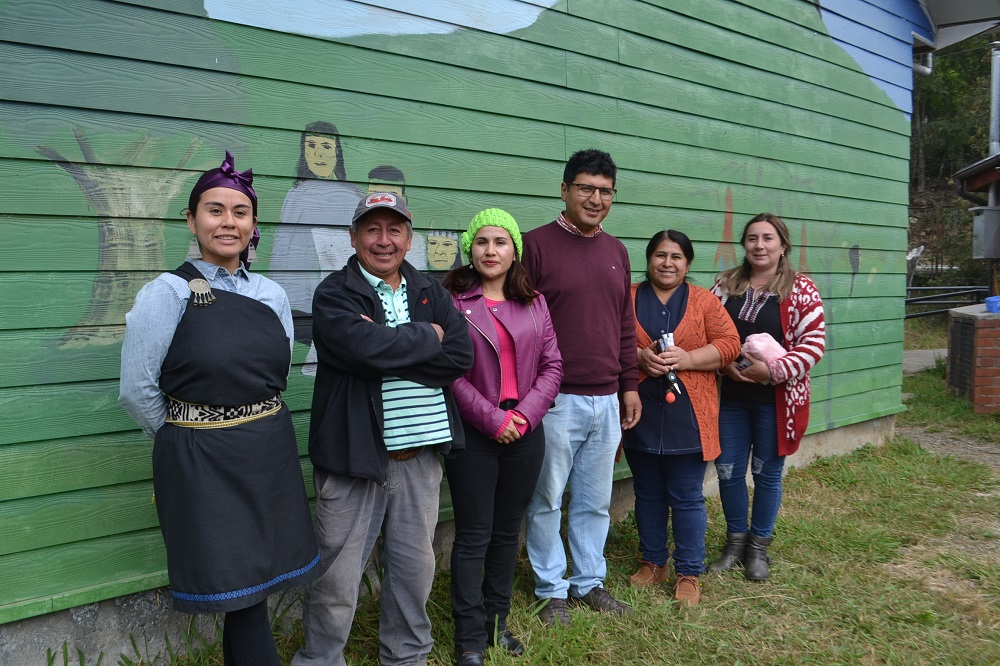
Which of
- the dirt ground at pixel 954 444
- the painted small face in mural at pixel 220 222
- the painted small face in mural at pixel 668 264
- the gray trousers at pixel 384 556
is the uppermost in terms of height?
the painted small face in mural at pixel 220 222

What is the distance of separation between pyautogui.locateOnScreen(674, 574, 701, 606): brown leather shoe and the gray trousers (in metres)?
1.39

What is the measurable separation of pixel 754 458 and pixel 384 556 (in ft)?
7.13

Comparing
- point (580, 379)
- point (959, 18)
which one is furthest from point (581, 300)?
point (959, 18)

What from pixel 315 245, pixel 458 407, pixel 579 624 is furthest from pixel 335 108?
pixel 579 624

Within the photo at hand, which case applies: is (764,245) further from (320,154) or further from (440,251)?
(320,154)

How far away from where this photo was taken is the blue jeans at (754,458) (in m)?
3.96

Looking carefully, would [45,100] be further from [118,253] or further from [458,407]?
[458,407]

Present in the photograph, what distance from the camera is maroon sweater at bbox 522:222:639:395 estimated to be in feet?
11.0

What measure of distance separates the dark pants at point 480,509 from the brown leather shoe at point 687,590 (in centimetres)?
105

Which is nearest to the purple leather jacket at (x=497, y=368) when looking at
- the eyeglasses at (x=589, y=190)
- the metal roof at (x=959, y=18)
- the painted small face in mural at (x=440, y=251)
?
the eyeglasses at (x=589, y=190)

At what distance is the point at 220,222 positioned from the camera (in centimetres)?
236

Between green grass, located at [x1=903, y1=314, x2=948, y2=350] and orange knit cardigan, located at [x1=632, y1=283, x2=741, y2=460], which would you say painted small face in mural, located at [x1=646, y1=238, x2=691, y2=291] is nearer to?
orange knit cardigan, located at [x1=632, y1=283, x2=741, y2=460]

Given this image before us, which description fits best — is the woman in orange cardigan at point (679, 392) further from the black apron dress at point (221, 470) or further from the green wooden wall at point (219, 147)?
the black apron dress at point (221, 470)

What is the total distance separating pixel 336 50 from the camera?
3338 mm
